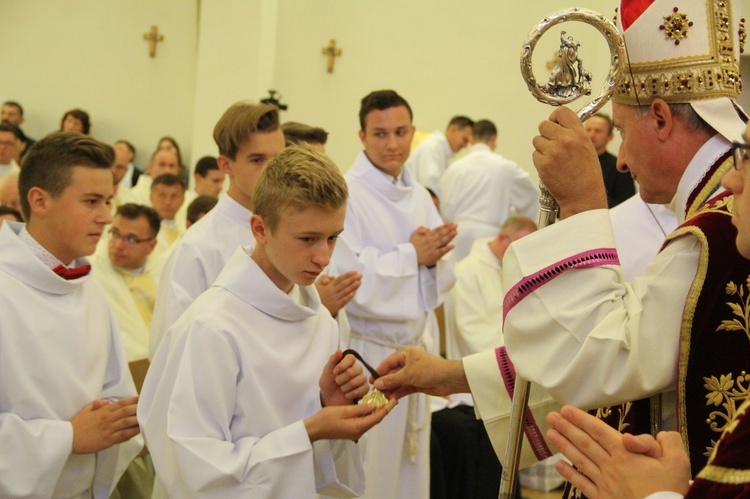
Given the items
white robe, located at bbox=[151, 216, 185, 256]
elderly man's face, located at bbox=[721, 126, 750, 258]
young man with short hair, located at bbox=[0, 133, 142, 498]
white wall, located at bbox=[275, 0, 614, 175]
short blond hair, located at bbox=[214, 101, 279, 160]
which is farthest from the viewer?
white wall, located at bbox=[275, 0, 614, 175]

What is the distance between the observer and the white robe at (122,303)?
5.65 metres

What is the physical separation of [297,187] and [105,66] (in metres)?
12.6

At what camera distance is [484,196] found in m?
10.6

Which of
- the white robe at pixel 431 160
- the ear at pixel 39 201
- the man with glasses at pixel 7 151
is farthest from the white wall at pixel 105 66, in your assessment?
the ear at pixel 39 201

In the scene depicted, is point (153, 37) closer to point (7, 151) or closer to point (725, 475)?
point (7, 151)

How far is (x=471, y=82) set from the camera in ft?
41.7

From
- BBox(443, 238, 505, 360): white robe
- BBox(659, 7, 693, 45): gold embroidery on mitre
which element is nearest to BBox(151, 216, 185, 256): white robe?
BBox(443, 238, 505, 360): white robe

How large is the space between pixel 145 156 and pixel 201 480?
12198 millimetres

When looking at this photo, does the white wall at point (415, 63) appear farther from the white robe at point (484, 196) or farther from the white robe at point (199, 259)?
the white robe at point (199, 259)

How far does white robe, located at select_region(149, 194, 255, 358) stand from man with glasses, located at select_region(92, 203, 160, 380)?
2005 millimetres

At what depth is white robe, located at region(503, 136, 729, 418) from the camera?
1989mm

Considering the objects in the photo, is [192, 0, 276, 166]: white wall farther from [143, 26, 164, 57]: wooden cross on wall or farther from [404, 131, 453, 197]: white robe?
[143, 26, 164, 57]: wooden cross on wall

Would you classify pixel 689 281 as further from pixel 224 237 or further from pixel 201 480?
pixel 224 237

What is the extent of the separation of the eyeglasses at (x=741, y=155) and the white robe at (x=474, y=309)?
4.74m
